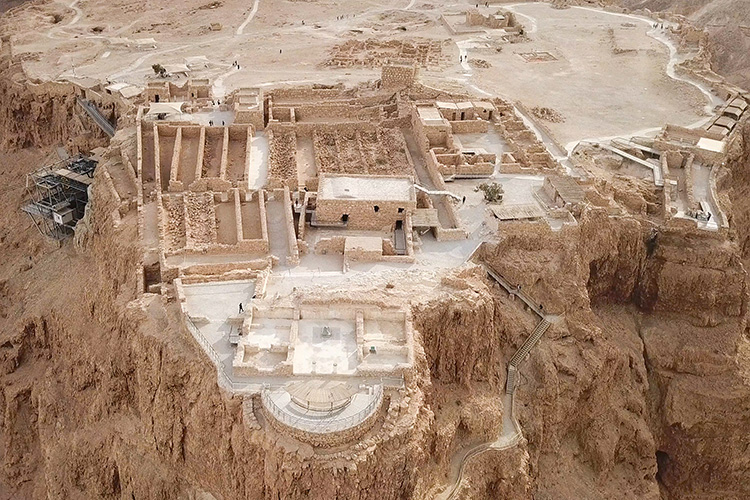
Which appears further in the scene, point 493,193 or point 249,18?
point 249,18

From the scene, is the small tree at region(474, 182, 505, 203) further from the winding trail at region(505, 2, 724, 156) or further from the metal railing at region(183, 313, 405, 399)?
the metal railing at region(183, 313, 405, 399)

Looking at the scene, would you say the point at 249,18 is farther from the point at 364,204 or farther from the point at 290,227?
the point at 290,227

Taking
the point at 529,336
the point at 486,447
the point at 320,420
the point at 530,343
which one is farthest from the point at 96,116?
the point at 320,420

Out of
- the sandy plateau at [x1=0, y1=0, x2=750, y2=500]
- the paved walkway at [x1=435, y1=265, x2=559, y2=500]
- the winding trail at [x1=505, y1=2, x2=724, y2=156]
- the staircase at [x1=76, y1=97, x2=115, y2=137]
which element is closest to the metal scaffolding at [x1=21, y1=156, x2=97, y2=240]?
the sandy plateau at [x1=0, y1=0, x2=750, y2=500]

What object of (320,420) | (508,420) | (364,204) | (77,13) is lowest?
(77,13)

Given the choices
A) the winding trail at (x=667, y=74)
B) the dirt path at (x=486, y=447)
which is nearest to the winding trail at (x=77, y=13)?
the winding trail at (x=667, y=74)

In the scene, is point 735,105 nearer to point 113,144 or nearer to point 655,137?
point 655,137

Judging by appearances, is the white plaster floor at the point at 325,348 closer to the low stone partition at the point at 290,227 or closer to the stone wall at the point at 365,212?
the low stone partition at the point at 290,227
